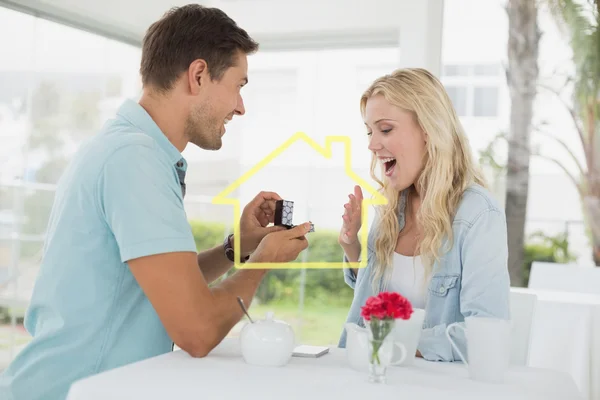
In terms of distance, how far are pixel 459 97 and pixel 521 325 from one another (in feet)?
11.3

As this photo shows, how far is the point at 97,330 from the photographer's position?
1536 mm

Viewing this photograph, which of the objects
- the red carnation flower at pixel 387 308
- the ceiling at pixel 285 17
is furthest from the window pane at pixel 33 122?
the red carnation flower at pixel 387 308

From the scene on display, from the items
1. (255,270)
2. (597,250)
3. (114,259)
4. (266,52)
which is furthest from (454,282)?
Answer: (266,52)

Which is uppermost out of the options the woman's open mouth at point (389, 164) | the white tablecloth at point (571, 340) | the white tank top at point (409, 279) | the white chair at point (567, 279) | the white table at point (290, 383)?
the woman's open mouth at point (389, 164)

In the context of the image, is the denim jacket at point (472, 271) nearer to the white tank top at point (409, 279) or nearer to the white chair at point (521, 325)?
the white tank top at point (409, 279)

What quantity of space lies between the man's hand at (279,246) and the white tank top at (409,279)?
391 millimetres

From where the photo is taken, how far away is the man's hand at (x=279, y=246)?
5.48 feet

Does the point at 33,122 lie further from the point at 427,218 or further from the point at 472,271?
the point at 472,271

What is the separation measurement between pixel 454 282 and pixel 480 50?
3647mm

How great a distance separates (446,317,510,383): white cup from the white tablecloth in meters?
1.86

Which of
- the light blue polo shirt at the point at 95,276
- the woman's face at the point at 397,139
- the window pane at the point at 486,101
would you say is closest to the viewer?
the light blue polo shirt at the point at 95,276

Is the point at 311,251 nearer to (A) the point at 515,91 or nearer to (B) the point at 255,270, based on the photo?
(A) the point at 515,91

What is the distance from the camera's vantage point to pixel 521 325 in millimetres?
2109

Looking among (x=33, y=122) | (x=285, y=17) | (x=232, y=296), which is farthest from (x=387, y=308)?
(x=285, y=17)
